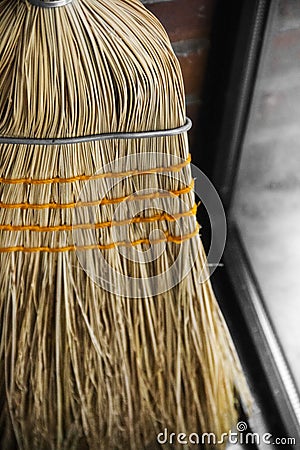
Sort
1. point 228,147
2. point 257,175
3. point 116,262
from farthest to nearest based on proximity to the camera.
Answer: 1. point 257,175
2. point 228,147
3. point 116,262

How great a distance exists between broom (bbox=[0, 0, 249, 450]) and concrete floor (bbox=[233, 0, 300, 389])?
383 millimetres

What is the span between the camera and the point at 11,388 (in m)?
1.07

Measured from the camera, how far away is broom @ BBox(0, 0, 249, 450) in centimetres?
95

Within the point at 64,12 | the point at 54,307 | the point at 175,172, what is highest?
the point at 64,12

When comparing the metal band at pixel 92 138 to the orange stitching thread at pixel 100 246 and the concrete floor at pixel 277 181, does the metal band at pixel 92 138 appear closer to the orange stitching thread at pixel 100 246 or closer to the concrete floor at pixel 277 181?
the orange stitching thread at pixel 100 246

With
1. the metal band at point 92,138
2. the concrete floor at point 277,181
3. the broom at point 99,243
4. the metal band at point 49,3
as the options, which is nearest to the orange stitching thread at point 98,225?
the broom at point 99,243

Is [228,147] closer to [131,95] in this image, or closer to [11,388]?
[131,95]

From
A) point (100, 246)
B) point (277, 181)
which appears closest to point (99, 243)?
point (100, 246)

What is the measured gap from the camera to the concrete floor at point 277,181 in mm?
1377

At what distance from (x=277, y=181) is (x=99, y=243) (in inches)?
27.0

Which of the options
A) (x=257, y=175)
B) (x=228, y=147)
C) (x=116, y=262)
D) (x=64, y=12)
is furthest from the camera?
(x=257, y=175)

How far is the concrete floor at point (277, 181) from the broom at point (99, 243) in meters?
0.38

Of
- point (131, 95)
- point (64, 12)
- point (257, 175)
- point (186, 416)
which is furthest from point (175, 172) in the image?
point (257, 175)

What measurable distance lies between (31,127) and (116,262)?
0.80 feet
